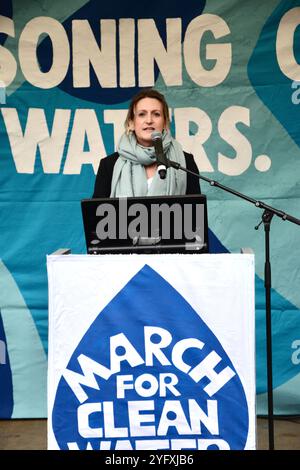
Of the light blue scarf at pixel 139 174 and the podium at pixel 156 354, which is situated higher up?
the light blue scarf at pixel 139 174

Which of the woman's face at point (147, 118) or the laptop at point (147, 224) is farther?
the woman's face at point (147, 118)

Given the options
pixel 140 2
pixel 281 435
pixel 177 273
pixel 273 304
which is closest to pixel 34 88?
pixel 140 2

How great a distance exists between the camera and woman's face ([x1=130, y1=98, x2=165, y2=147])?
3.40 meters

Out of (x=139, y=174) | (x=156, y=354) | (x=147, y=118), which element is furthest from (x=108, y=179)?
(x=156, y=354)

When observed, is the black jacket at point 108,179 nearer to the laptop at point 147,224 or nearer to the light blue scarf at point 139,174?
the light blue scarf at point 139,174

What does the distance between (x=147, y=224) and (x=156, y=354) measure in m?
0.46

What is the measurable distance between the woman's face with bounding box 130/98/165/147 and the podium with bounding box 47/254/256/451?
40.7 inches

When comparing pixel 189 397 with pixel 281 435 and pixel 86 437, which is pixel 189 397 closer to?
pixel 86 437

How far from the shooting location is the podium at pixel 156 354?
8.22ft

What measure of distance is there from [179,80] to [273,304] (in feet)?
4.47

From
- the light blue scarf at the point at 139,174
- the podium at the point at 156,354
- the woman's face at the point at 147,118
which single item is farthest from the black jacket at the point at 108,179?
the podium at the point at 156,354

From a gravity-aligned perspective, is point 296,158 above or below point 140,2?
below

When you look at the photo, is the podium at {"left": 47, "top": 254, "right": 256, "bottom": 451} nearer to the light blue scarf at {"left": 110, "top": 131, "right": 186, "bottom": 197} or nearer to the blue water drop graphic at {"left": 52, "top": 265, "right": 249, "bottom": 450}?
the blue water drop graphic at {"left": 52, "top": 265, "right": 249, "bottom": 450}

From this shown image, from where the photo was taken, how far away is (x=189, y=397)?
2521mm
